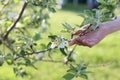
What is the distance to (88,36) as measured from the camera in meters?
1.98

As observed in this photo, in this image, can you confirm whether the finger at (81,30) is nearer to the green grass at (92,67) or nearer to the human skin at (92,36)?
the human skin at (92,36)

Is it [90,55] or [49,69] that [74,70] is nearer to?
[49,69]

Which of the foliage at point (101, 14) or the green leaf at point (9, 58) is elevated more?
the foliage at point (101, 14)

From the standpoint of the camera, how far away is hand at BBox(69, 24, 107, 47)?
196cm

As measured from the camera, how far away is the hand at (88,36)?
1.96m

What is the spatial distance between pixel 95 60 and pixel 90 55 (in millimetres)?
407

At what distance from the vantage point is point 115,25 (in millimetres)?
2104

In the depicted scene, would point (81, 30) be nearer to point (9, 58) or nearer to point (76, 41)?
point (76, 41)

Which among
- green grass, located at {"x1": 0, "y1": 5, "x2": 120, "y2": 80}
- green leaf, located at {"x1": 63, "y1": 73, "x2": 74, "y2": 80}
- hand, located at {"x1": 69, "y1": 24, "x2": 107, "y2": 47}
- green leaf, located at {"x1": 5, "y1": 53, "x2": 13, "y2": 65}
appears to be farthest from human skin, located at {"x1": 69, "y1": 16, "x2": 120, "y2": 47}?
green grass, located at {"x1": 0, "y1": 5, "x2": 120, "y2": 80}

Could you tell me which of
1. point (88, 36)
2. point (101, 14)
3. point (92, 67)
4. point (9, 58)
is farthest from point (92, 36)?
point (92, 67)

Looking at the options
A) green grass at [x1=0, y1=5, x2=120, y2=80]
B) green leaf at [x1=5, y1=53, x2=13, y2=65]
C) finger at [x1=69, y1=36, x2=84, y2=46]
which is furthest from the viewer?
green grass at [x1=0, y1=5, x2=120, y2=80]

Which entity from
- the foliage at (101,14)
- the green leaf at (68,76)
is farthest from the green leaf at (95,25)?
the green leaf at (68,76)

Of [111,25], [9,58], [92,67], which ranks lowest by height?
[92,67]

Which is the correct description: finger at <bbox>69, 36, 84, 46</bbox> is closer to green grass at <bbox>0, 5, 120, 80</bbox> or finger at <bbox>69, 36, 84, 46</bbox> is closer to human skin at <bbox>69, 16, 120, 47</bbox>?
human skin at <bbox>69, 16, 120, 47</bbox>
